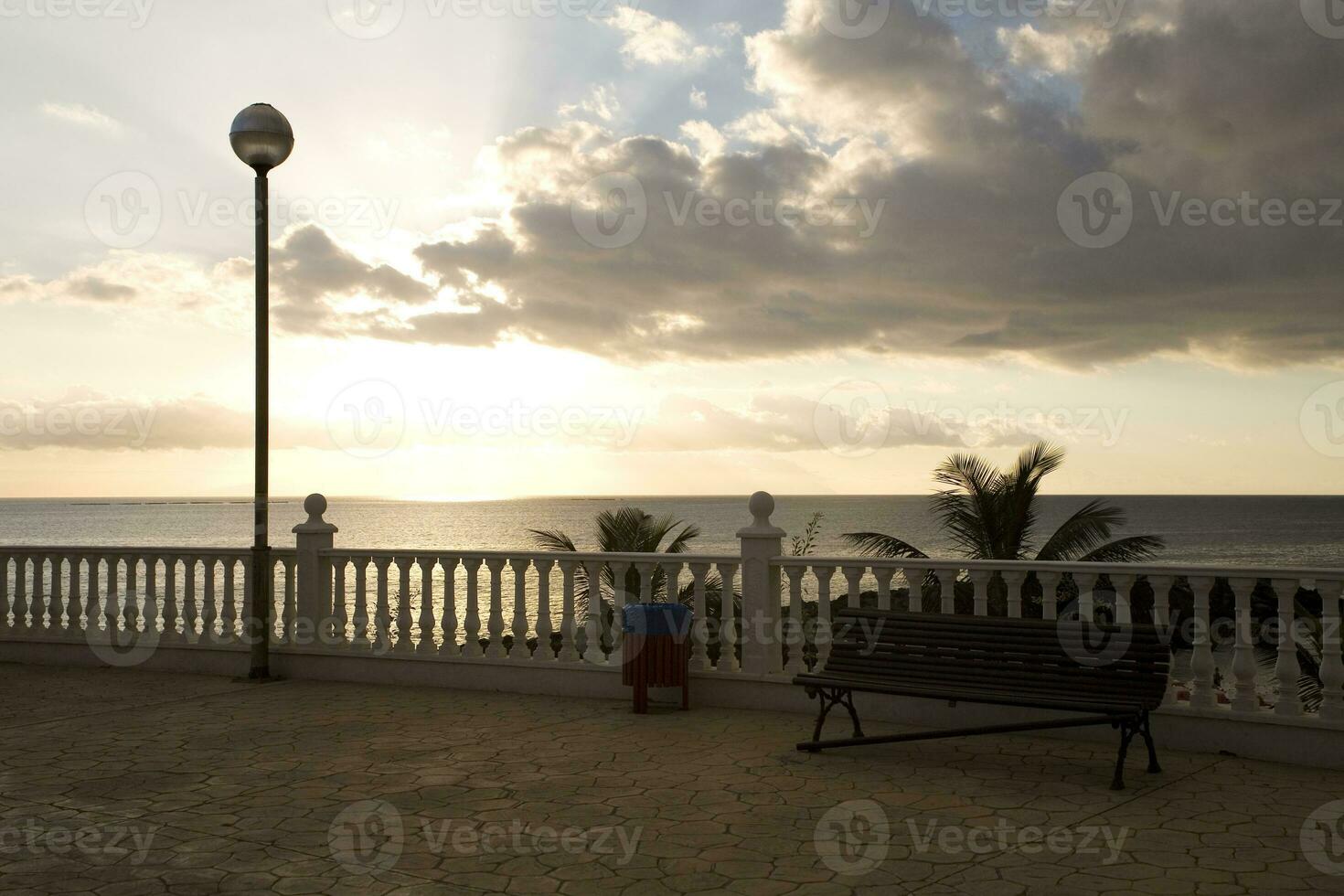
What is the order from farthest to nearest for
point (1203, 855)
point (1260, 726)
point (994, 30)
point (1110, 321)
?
point (1110, 321) < point (994, 30) < point (1260, 726) < point (1203, 855)

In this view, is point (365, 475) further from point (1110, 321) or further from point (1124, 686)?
point (1124, 686)

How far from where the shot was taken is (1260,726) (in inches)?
270

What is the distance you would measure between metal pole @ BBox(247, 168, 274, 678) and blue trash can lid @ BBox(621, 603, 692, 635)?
4.09 m

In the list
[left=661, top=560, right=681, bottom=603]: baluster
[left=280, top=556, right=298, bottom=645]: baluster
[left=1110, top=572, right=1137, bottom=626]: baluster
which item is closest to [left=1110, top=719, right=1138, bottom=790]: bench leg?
[left=1110, top=572, right=1137, bottom=626]: baluster

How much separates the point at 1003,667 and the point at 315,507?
709 cm

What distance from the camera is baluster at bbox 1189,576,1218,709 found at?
699cm

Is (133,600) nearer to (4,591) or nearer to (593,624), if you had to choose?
(4,591)

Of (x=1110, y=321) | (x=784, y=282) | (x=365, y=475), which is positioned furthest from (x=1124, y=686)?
(x=365, y=475)

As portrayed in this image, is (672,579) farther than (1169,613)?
Yes

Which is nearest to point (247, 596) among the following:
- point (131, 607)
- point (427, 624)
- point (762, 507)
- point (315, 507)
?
point (315, 507)

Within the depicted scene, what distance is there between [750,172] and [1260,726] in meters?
9.33

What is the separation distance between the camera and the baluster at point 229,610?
35.3ft

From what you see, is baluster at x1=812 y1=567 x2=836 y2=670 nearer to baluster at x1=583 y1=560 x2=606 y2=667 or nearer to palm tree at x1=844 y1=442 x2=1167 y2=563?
baluster at x1=583 y1=560 x2=606 y2=667

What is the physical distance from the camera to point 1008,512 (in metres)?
16.9
